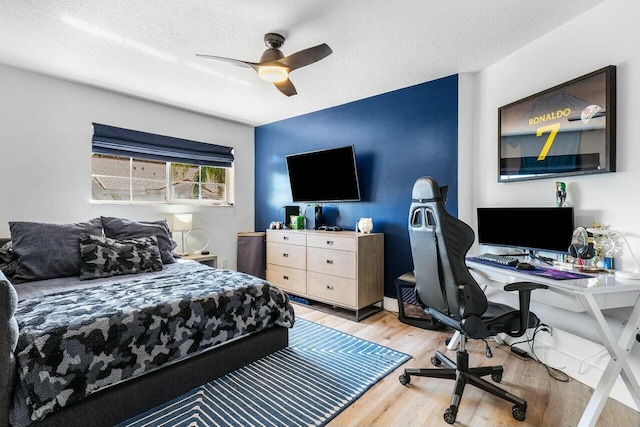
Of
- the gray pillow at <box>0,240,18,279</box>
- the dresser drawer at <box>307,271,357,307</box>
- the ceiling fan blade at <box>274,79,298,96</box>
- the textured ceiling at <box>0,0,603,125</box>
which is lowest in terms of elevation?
the dresser drawer at <box>307,271,357,307</box>

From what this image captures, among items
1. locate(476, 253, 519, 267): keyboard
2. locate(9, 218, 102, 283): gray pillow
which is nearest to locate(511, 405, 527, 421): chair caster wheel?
locate(476, 253, 519, 267): keyboard

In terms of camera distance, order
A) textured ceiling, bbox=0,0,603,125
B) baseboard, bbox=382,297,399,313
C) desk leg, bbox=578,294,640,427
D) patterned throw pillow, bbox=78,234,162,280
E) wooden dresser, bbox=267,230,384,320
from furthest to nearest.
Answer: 1. baseboard, bbox=382,297,399,313
2. wooden dresser, bbox=267,230,384,320
3. patterned throw pillow, bbox=78,234,162,280
4. textured ceiling, bbox=0,0,603,125
5. desk leg, bbox=578,294,640,427

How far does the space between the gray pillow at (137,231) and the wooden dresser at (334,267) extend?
4.27 feet

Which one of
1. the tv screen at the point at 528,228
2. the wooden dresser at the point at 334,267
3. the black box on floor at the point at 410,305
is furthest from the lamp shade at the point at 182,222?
the tv screen at the point at 528,228

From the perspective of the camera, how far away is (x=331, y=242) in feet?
11.0

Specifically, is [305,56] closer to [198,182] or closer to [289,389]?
[289,389]

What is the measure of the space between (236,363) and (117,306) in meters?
0.84

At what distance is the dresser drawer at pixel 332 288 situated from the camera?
3191 millimetres

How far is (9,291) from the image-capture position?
1.37 m

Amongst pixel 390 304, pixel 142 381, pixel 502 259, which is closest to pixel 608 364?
pixel 502 259

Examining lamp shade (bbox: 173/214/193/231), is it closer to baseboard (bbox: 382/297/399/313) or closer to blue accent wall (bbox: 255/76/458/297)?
blue accent wall (bbox: 255/76/458/297)

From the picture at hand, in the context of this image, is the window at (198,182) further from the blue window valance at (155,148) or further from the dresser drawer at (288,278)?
the dresser drawer at (288,278)

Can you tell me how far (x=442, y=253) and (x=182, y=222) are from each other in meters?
3.24

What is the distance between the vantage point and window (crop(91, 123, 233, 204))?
3549 mm
